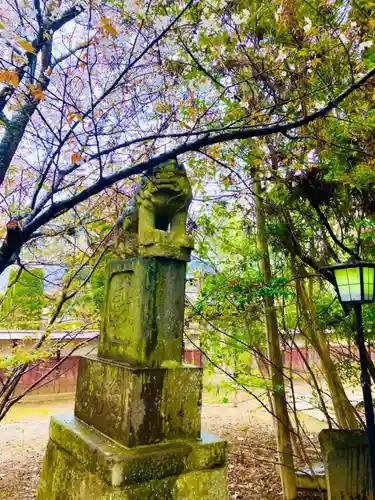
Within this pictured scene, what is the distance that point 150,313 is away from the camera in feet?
6.94

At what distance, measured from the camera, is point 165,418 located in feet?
6.70

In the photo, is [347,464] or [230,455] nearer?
[347,464]

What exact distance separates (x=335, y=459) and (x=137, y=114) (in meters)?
3.73

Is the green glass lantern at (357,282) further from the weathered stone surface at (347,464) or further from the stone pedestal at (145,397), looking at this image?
the stone pedestal at (145,397)

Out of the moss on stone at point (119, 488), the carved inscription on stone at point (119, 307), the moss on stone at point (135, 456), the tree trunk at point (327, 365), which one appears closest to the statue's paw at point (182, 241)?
the carved inscription on stone at point (119, 307)

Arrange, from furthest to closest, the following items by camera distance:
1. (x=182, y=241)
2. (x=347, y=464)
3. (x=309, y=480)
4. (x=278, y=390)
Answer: (x=309, y=480)
(x=278, y=390)
(x=347, y=464)
(x=182, y=241)

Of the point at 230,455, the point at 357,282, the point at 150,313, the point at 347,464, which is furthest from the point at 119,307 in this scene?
the point at 230,455

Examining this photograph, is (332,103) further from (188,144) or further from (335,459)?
(335,459)

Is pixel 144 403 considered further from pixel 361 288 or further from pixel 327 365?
pixel 327 365

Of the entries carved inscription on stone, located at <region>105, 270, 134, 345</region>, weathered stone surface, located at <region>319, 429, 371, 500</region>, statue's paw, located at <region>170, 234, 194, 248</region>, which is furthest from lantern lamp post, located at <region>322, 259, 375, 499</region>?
carved inscription on stone, located at <region>105, 270, 134, 345</region>

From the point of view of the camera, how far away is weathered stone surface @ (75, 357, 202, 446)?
195cm

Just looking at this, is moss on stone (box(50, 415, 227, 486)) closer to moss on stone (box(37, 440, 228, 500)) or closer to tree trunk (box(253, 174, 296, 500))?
moss on stone (box(37, 440, 228, 500))

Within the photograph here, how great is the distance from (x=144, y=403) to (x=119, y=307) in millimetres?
661

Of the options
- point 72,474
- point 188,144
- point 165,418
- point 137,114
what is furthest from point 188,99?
point 72,474
